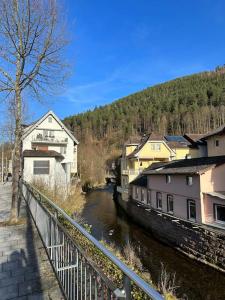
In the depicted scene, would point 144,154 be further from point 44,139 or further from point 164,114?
point 164,114

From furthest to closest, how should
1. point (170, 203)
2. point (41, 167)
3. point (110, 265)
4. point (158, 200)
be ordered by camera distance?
point (41, 167) → point (158, 200) → point (170, 203) → point (110, 265)

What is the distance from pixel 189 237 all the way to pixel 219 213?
258cm

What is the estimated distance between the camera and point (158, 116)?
9994cm

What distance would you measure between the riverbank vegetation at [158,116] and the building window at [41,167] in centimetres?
4948

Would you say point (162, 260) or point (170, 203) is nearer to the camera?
point (162, 260)

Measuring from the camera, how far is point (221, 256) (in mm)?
13312

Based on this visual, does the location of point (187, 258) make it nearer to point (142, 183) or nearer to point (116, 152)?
point (142, 183)

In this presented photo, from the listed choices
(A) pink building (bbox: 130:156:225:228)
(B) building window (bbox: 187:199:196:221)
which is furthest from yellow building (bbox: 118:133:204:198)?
(B) building window (bbox: 187:199:196:221)

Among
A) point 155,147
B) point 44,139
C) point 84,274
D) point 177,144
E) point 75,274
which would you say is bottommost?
point 75,274

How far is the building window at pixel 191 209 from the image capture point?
55.4ft

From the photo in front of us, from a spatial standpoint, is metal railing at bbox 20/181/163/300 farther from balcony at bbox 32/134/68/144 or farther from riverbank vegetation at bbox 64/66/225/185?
riverbank vegetation at bbox 64/66/225/185

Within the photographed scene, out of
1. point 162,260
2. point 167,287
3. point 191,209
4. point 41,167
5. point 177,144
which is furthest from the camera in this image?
point 177,144

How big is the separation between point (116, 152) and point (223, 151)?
197 feet

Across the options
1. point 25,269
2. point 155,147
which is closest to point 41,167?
point 155,147
